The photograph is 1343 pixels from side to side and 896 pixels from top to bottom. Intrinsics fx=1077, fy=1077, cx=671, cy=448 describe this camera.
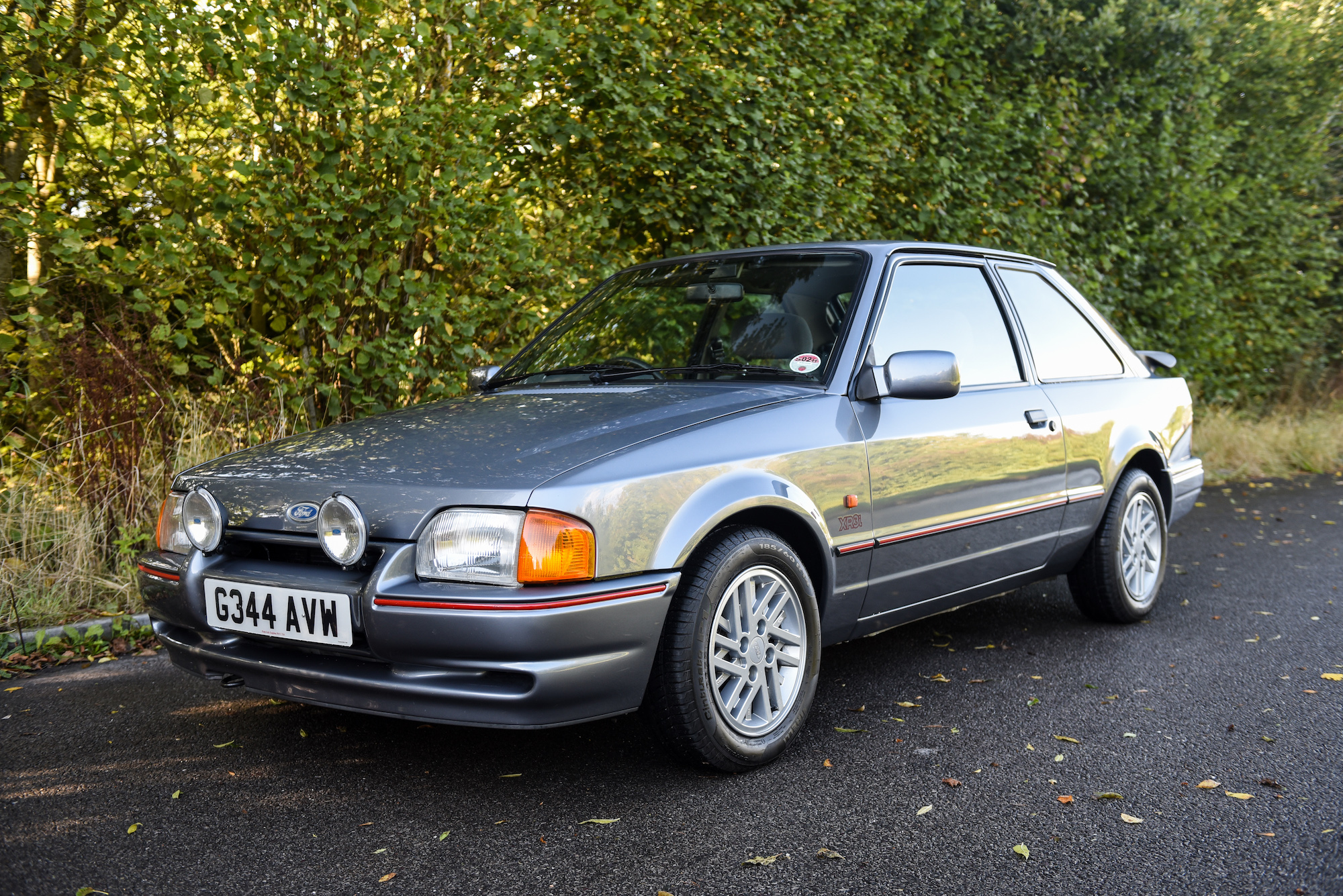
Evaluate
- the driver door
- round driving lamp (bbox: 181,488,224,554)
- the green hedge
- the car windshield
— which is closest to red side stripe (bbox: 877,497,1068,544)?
the driver door

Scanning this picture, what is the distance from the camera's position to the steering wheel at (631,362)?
3.68 metres

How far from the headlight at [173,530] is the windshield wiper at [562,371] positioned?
1.22 metres

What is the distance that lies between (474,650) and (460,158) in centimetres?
372

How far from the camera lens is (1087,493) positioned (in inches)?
174

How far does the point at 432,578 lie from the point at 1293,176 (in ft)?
40.7

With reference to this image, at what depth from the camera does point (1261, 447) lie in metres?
10.3

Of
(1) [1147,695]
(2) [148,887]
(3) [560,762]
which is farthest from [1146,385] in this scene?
(2) [148,887]

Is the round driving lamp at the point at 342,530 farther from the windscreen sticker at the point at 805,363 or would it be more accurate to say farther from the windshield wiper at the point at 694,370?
the windscreen sticker at the point at 805,363

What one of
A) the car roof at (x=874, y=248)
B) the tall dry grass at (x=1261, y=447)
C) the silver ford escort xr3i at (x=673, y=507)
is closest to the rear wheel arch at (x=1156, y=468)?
the silver ford escort xr3i at (x=673, y=507)

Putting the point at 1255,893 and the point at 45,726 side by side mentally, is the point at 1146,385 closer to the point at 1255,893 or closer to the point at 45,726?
the point at 1255,893

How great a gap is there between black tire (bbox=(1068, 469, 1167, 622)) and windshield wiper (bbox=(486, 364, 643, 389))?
2243 mm

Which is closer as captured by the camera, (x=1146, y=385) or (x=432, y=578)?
(x=432, y=578)

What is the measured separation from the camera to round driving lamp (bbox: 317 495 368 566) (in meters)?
2.66

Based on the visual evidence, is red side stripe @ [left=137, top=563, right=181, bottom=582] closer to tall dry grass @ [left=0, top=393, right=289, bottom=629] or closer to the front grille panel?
the front grille panel
